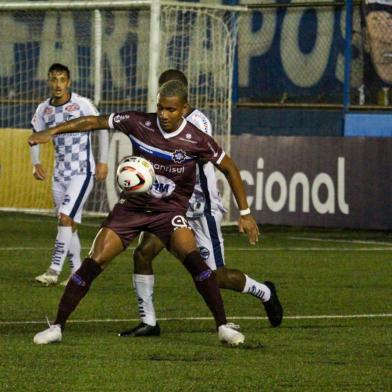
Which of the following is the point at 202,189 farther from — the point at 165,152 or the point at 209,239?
the point at 165,152

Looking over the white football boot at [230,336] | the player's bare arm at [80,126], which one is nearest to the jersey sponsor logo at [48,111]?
the player's bare arm at [80,126]

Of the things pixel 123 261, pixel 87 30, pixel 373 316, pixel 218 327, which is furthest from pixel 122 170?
pixel 87 30

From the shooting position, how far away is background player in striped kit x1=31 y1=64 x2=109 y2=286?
45.4 ft

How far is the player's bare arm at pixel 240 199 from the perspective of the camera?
959cm

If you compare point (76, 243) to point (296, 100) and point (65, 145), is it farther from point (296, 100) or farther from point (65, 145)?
point (296, 100)

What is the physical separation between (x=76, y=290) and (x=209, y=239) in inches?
68.8

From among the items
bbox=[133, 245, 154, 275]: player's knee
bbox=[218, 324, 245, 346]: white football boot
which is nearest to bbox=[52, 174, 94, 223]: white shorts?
bbox=[133, 245, 154, 275]: player's knee

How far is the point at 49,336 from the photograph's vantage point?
366 inches

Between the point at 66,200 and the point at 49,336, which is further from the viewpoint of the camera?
the point at 66,200

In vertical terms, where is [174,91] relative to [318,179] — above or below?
above

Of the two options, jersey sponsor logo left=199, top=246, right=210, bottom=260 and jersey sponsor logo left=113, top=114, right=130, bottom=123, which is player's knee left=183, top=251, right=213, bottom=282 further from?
jersey sponsor logo left=199, top=246, right=210, bottom=260

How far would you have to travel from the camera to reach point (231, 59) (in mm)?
22906

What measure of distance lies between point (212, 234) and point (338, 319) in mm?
1184

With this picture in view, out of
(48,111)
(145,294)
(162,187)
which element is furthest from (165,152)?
(48,111)
